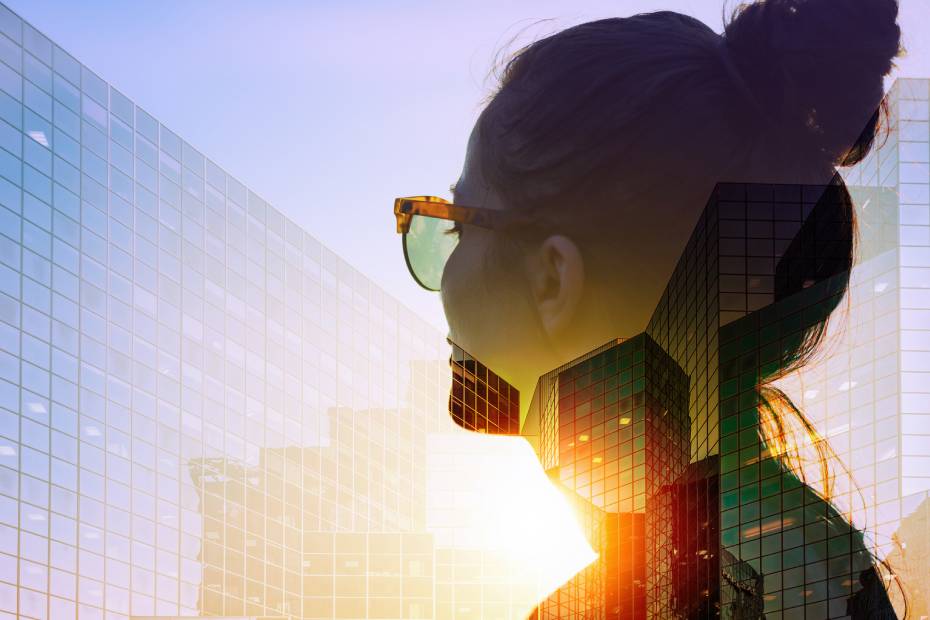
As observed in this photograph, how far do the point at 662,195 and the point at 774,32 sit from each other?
85 cm

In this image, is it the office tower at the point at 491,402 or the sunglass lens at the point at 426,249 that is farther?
the office tower at the point at 491,402

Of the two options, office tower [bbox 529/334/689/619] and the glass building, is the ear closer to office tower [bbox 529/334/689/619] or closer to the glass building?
the glass building

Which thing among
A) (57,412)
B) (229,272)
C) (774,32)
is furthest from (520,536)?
(774,32)

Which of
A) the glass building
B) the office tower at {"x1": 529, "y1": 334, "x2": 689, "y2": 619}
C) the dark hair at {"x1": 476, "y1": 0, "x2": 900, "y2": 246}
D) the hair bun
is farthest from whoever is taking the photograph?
the office tower at {"x1": 529, "y1": 334, "x2": 689, "y2": 619}

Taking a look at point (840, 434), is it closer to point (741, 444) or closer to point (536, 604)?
point (741, 444)

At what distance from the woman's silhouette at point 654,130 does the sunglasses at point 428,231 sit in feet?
2.44

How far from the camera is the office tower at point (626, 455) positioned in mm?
64375

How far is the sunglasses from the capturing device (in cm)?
664

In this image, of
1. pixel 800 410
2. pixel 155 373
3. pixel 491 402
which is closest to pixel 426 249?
pixel 800 410

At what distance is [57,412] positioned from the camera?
63375 mm

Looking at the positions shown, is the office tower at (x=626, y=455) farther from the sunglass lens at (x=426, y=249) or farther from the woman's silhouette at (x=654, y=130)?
the woman's silhouette at (x=654, y=130)
